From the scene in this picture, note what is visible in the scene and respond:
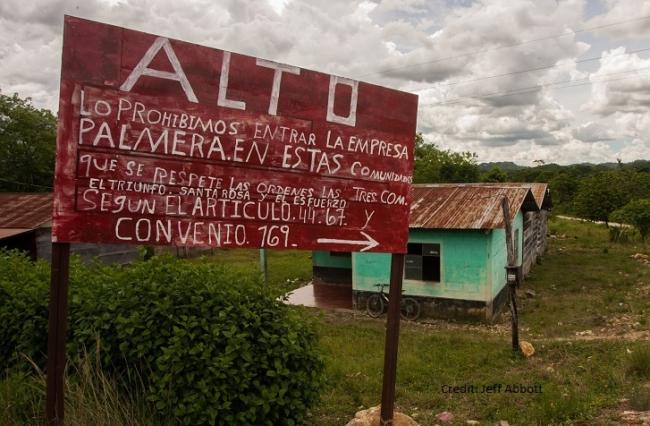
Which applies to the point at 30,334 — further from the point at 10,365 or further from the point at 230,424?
the point at 230,424

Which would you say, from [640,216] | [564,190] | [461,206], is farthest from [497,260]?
[564,190]

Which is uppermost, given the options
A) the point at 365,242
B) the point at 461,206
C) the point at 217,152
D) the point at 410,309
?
the point at 461,206

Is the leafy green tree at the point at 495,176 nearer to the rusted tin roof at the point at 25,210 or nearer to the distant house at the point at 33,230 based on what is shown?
the distant house at the point at 33,230

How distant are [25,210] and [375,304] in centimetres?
1432

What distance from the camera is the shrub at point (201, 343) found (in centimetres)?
365

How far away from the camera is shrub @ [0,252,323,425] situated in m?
3.65

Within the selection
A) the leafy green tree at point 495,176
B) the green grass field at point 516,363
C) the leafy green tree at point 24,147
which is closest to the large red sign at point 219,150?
the green grass field at point 516,363

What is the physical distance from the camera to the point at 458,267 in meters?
13.4

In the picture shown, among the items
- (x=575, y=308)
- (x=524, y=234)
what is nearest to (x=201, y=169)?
(x=575, y=308)

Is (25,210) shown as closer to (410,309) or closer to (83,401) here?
(410,309)

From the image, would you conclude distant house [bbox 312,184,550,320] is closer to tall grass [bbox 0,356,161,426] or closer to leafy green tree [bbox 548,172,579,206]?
tall grass [bbox 0,356,161,426]

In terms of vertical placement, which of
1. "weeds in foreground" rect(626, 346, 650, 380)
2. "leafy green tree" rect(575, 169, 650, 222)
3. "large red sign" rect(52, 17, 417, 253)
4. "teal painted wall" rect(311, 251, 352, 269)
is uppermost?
"leafy green tree" rect(575, 169, 650, 222)

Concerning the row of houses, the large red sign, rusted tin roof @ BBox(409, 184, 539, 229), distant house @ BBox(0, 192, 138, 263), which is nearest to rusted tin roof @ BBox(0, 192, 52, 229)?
distant house @ BBox(0, 192, 138, 263)

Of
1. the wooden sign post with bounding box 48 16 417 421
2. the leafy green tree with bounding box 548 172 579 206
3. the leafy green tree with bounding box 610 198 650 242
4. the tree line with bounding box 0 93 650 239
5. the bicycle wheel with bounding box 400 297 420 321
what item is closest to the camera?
the wooden sign post with bounding box 48 16 417 421
